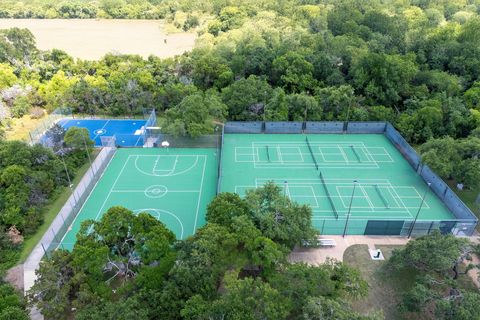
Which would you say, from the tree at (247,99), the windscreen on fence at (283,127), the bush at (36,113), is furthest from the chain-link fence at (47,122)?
the windscreen on fence at (283,127)

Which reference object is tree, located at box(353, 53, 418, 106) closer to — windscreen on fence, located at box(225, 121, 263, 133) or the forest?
the forest

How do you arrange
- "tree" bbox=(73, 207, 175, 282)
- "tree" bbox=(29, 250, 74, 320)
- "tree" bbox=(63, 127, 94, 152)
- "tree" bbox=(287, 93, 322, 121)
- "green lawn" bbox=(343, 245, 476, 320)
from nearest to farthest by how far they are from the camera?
"tree" bbox=(29, 250, 74, 320)
"tree" bbox=(73, 207, 175, 282)
"green lawn" bbox=(343, 245, 476, 320)
"tree" bbox=(63, 127, 94, 152)
"tree" bbox=(287, 93, 322, 121)

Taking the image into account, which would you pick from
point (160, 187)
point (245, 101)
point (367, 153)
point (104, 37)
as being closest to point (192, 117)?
point (245, 101)

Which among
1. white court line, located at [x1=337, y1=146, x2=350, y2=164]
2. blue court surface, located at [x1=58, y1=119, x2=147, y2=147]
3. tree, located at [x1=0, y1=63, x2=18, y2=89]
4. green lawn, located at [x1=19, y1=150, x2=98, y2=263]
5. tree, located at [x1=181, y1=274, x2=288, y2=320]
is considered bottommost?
blue court surface, located at [x1=58, y1=119, x2=147, y2=147]

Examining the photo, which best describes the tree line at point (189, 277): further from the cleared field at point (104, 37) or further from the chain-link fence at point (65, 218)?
the cleared field at point (104, 37)

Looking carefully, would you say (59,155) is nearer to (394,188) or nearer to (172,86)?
(172,86)

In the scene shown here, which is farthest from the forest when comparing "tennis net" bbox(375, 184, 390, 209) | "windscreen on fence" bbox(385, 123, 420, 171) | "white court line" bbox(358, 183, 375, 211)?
"white court line" bbox(358, 183, 375, 211)

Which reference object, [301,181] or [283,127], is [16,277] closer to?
[301,181]
